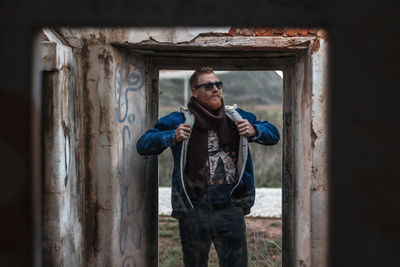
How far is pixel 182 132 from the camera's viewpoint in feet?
11.0

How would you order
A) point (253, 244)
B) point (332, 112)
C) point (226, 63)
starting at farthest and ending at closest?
1. point (253, 244)
2. point (226, 63)
3. point (332, 112)

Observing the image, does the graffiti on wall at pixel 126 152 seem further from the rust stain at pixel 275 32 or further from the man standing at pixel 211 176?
the rust stain at pixel 275 32

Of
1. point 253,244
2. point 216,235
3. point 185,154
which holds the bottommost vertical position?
point 253,244

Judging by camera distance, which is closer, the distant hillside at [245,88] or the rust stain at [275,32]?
the rust stain at [275,32]

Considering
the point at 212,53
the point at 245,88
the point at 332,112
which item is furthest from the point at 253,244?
the point at 245,88

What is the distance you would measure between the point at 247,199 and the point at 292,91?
1.03m

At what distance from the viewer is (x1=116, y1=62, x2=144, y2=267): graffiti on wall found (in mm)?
3557

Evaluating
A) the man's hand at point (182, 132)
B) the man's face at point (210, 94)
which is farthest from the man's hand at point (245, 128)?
the man's hand at point (182, 132)

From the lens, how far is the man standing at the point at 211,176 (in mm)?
3424

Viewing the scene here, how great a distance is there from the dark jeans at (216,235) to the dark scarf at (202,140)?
0.60 ft

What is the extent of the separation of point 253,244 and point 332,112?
4731mm

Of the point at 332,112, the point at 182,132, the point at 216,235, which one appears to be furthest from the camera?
the point at 216,235

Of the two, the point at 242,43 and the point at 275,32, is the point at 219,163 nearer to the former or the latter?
the point at 242,43

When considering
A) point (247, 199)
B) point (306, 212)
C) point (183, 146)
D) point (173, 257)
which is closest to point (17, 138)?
point (183, 146)
